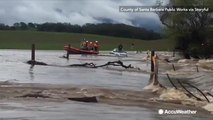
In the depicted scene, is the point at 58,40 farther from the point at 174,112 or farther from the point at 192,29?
the point at 174,112


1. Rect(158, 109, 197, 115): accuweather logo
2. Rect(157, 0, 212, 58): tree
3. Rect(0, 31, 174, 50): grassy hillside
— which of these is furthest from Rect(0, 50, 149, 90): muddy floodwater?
Rect(0, 31, 174, 50): grassy hillside

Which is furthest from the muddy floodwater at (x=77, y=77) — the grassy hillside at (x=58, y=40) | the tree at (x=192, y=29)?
the grassy hillside at (x=58, y=40)

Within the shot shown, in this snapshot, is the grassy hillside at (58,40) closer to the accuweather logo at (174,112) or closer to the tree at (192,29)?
the tree at (192,29)

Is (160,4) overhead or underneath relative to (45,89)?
overhead

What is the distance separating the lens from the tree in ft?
248

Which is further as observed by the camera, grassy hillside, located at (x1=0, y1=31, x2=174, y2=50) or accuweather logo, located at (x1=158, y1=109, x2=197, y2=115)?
grassy hillside, located at (x1=0, y1=31, x2=174, y2=50)

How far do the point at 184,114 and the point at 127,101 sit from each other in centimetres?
450

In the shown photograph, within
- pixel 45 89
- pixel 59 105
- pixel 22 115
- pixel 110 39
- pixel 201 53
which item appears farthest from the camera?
pixel 110 39

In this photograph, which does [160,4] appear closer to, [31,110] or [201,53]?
[201,53]

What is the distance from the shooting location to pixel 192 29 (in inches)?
3068

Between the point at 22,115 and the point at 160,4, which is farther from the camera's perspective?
the point at 160,4

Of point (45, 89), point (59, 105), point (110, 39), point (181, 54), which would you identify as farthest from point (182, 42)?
point (110, 39)

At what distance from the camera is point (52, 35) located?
570 ft

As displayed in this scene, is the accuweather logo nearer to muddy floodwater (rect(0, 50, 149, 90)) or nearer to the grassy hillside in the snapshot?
muddy floodwater (rect(0, 50, 149, 90))
